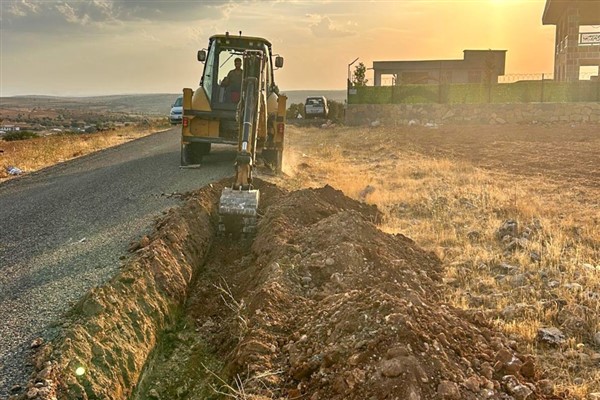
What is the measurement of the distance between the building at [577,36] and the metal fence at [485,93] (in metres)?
1.44

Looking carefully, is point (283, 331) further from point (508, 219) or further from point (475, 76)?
point (475, 76)

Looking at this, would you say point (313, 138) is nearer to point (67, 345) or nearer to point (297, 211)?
point (297, 211)

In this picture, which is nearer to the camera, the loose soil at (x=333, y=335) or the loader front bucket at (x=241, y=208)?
the loose soil at (x=333, y=335)

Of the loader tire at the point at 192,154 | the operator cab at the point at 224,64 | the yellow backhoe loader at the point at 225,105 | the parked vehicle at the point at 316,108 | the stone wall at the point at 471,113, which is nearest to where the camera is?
the yellow backhoe loader at the point at 225,105

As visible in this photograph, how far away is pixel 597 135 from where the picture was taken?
27297mm

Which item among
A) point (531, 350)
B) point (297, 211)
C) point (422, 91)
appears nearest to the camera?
point (531, 350)

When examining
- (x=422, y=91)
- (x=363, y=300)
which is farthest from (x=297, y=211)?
(x=422, y=91)

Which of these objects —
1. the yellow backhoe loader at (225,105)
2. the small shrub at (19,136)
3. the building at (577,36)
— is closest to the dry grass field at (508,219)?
the yellow backhoe loader at (225,105)

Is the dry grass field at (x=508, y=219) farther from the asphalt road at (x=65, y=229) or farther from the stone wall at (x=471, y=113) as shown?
the stone wall at (x=471, y=113)

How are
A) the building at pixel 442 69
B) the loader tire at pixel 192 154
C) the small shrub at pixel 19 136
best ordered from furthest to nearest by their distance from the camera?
the building at pixel 442 69
the small shrub at pixel 19 136
the loader tire at pixel 192 154

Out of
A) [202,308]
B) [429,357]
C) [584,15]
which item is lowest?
[202,308]

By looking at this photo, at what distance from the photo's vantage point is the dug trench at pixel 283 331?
420 cm

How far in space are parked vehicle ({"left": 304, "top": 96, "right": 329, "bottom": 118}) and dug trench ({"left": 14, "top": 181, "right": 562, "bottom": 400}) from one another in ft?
134

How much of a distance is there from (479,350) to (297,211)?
5131mm
